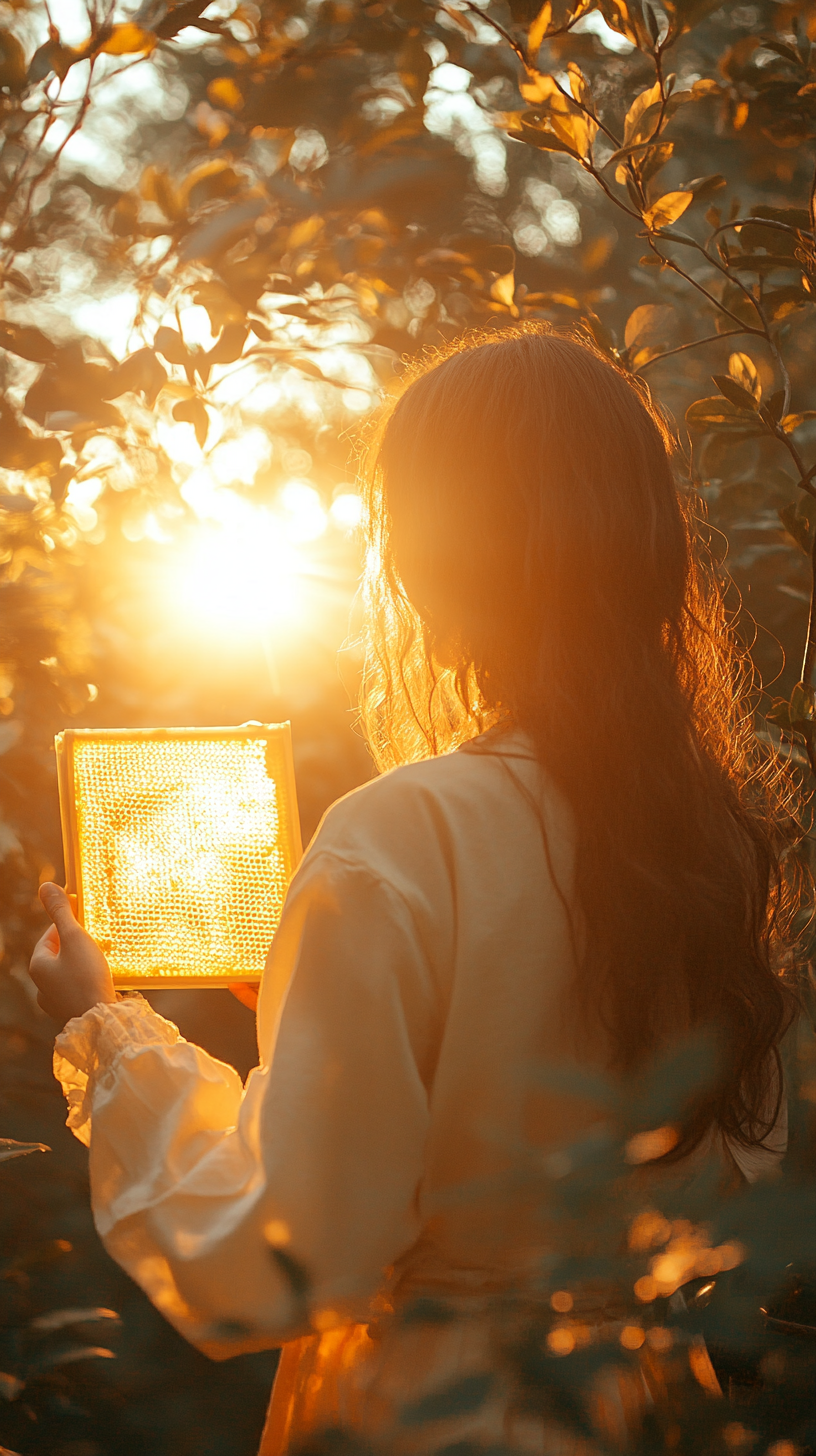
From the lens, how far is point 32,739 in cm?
147

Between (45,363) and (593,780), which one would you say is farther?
(45,363)

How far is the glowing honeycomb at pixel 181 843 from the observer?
1.01 m

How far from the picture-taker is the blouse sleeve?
687mm

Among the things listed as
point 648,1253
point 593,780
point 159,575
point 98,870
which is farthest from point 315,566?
point 648,1253

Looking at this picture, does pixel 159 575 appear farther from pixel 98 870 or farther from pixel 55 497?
pixel 98 870

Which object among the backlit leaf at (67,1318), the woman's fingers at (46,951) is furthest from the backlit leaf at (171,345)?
the backlit leaf at (67,1318)

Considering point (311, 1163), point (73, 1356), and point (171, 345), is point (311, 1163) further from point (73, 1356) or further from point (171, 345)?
point (171, 345)

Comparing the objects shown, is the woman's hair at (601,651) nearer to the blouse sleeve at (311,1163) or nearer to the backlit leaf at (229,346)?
the blouse sleeve at (311,1163)

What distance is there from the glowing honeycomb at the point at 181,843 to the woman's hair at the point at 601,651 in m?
0.25

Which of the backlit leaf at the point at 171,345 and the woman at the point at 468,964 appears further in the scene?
the backlit leaf at the point at 171,345

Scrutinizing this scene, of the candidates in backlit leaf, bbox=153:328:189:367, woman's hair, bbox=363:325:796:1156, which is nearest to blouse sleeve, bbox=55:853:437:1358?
woman's hair, bbox=363:325:796:1156

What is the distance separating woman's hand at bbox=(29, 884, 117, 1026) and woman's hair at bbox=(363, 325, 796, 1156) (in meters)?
0.39

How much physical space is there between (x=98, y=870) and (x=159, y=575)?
589 millimetres

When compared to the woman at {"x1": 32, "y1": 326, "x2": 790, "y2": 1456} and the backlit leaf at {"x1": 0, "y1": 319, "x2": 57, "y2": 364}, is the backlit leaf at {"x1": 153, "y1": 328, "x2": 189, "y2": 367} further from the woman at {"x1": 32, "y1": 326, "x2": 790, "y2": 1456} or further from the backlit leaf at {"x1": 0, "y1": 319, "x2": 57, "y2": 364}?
the woman at {"x1": 32, "y1": 326, "x2": 790, "y2": 1456}
